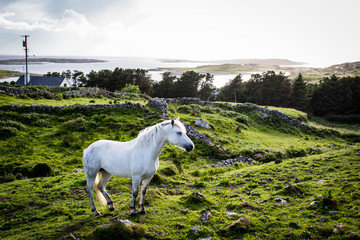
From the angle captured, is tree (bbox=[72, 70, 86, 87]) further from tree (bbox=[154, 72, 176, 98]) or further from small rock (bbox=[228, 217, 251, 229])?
small rock (bbox=[228, 217, 251, 229])

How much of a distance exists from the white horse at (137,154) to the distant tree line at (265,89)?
52.5m

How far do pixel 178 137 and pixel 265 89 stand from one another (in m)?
61.7

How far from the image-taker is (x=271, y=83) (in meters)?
60.8

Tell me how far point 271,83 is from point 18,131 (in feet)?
200

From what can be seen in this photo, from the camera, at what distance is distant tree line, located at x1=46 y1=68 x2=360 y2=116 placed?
188ft

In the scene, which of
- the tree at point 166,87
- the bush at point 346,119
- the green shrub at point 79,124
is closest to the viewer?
the green shrub at point 79,124

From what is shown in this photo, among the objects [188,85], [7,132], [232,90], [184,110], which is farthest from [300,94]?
[7,132]

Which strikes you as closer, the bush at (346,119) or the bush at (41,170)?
the bush at (41,170)

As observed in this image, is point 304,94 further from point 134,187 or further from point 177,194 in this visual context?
point 134,187

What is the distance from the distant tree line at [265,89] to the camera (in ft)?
188

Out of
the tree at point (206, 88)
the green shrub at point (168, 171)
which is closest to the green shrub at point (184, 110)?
the green shrub at point (168, 171)

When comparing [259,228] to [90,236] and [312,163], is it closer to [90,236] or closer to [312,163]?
[90,236]

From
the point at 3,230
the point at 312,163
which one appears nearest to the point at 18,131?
the point at 3,230

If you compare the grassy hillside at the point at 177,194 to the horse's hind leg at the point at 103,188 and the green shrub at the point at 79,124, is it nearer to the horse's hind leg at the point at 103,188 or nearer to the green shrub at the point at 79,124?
the green shrub at the point at 79,124
